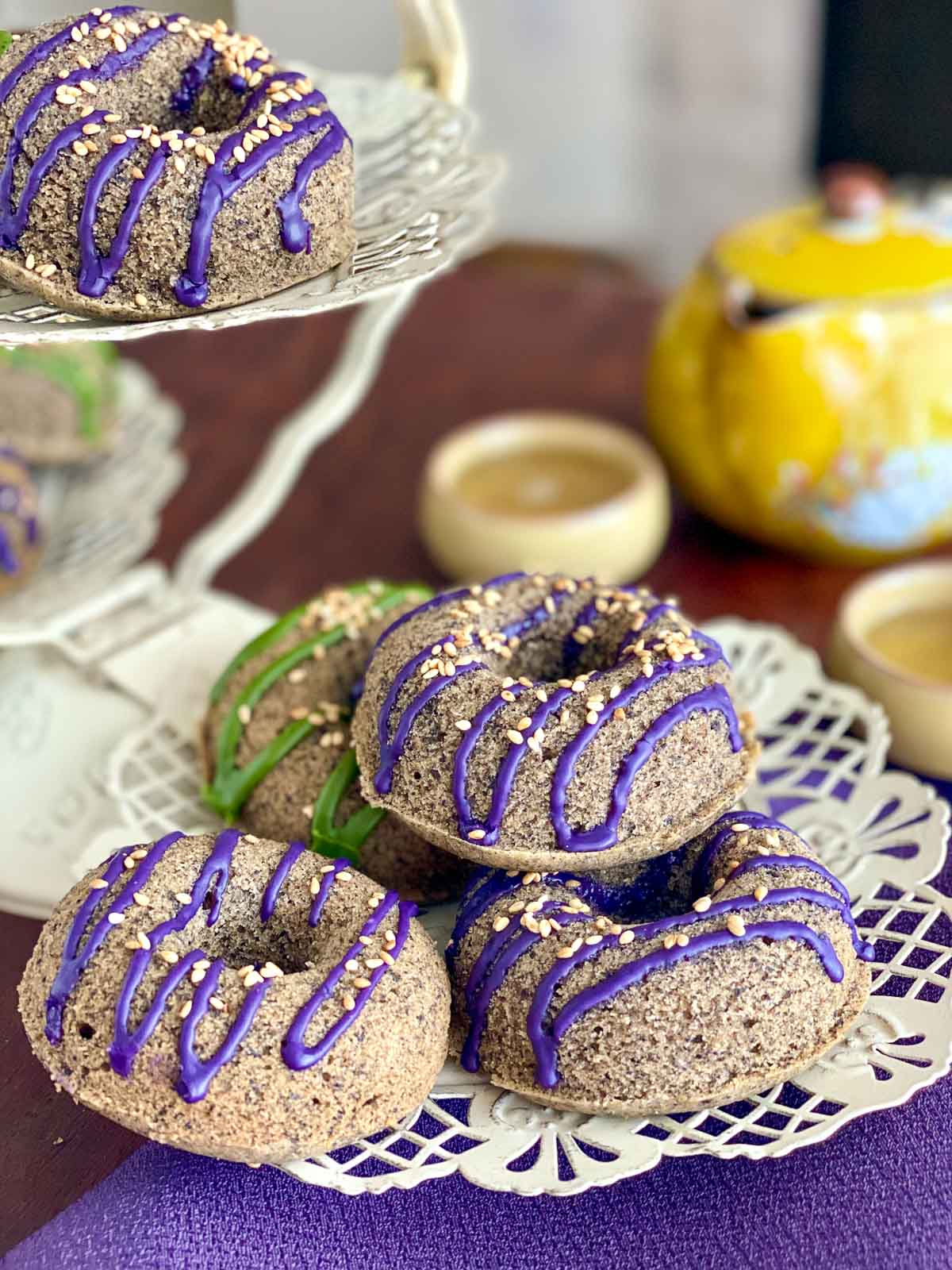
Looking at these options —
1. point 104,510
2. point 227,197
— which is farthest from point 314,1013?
point 104,510

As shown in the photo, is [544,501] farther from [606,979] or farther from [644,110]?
[644,110]

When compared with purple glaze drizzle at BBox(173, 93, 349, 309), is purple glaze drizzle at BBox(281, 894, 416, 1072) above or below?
below

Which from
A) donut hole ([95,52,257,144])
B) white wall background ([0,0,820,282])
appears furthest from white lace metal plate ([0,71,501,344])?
white wall background ([0,0,820,282])

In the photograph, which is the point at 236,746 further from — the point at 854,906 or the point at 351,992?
the point at 854,906

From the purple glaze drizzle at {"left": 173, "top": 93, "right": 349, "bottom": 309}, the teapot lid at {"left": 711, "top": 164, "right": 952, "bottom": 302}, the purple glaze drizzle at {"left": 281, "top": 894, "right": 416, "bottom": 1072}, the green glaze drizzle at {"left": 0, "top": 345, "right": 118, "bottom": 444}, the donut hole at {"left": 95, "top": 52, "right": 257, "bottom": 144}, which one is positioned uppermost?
the donut hole at {"left": 95, "top": 52, "right": 257, "bottom": 144}

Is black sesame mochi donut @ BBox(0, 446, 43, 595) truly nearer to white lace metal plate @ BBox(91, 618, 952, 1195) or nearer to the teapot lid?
white lace metal plate @ BBox(91, 618, 952, 1195)

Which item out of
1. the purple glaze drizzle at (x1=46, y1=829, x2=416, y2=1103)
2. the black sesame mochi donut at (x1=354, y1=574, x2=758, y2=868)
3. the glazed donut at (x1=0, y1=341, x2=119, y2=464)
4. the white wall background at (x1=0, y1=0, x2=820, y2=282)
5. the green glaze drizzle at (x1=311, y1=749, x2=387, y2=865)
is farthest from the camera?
the white wall background at (x1=0, y1=0, x2=820, y2=282)

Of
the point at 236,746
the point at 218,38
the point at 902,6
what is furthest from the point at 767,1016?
the point at 902,6
